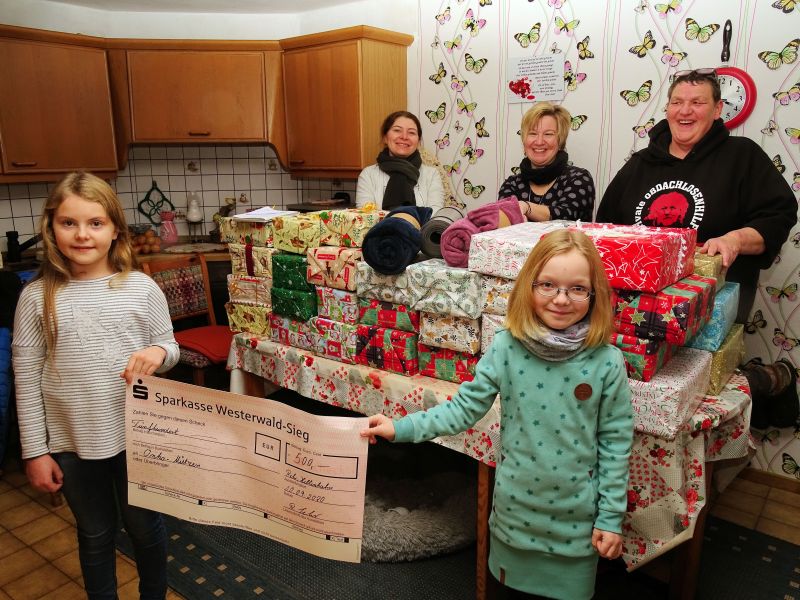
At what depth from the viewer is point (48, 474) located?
1438 mm

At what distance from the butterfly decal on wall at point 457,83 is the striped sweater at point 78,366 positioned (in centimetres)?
232

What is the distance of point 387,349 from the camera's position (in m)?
1.94

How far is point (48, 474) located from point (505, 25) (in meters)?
2.73

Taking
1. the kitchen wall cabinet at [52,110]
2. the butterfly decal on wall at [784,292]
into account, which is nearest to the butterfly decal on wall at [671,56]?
the butterfly decal on wall at [784,292]

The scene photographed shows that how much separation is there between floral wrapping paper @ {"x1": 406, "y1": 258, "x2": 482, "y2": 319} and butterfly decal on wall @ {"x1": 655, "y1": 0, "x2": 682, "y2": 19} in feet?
5.42

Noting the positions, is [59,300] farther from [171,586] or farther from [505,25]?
[505,25]

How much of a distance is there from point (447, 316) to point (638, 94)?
161cm

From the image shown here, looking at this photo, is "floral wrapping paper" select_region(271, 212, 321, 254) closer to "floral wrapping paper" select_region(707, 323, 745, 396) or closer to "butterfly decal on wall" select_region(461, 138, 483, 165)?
"floral wrapping paper" select_region(707, 323, 745, 396)

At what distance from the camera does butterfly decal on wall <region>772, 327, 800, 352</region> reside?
2.53 meters

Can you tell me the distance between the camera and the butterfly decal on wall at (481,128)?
10.6 ft

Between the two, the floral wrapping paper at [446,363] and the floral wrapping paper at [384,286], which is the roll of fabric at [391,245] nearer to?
the floral wrapping paper at [384,286]

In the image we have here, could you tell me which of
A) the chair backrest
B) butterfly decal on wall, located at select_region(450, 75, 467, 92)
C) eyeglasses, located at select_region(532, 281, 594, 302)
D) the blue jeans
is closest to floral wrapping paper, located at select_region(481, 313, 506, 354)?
eyeglasses, located at select_region(532, 281, 594, 302)

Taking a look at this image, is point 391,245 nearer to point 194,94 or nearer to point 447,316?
point 447,316

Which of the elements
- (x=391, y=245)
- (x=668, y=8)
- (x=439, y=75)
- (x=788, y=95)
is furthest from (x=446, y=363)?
(x=439, y=75)
